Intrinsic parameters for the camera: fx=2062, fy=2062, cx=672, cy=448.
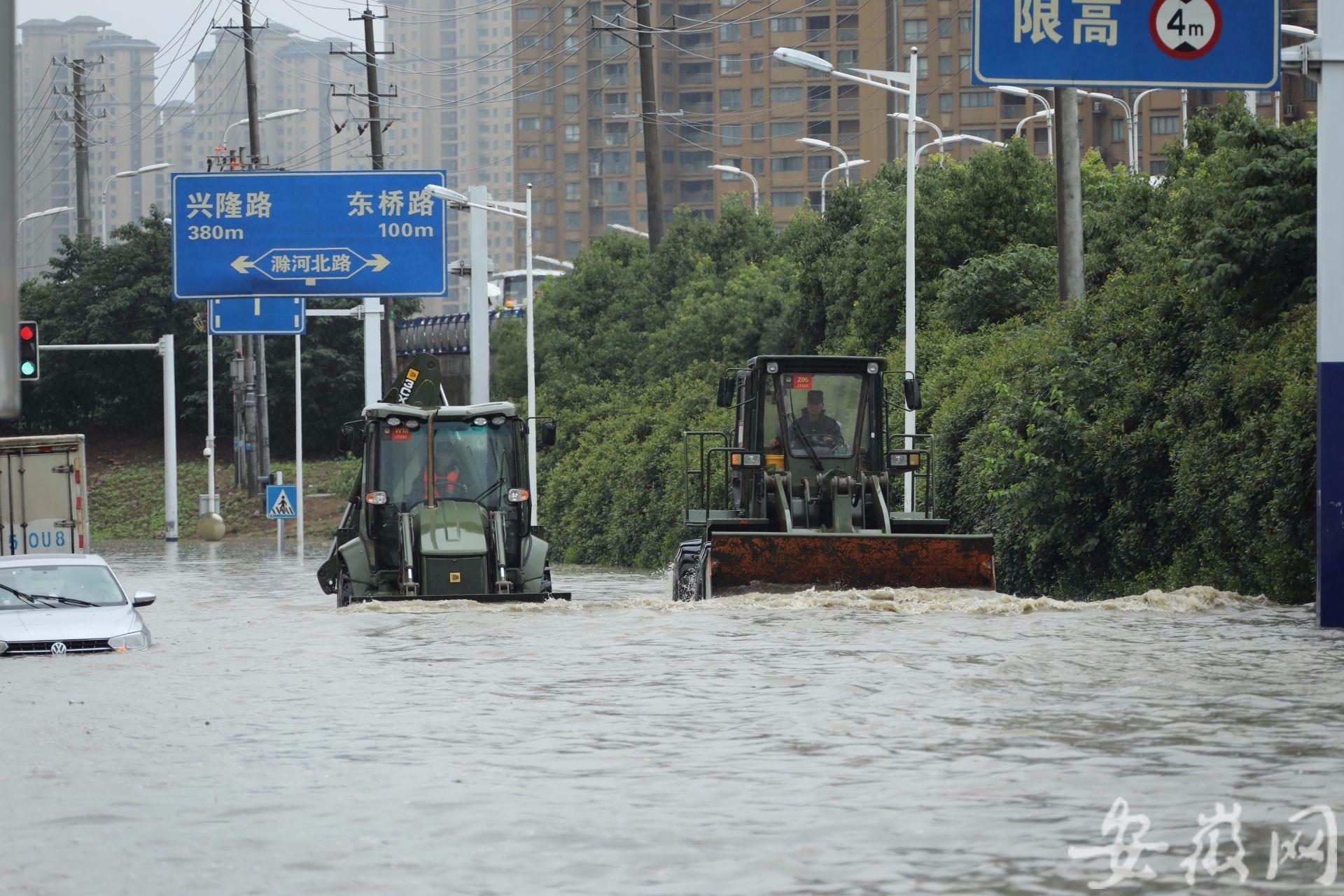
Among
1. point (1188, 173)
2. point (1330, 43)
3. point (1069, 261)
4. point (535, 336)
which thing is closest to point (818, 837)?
point (1330, 43)

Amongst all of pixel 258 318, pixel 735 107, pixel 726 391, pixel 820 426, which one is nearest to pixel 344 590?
pixel 726 391

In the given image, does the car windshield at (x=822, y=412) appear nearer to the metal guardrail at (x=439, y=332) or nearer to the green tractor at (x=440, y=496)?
the green tractor at (x=440, y=496)

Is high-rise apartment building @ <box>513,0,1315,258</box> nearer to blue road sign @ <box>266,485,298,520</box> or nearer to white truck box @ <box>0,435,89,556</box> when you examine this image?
blue road sign @ <box>266,485,298,520</box>

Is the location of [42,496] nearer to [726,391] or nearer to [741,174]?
[726,391]

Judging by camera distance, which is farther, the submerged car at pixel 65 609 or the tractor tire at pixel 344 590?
the tractor tire at pixel 344 590

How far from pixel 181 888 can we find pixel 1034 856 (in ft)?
11.9

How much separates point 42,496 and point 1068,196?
17709mm

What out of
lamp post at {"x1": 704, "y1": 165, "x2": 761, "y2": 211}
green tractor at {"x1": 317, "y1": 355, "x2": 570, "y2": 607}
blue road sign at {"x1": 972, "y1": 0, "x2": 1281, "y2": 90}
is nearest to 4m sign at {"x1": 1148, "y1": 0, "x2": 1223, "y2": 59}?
blue road sign at {"x1": 972, "y1": 0, "x2": 1281, "y2": 90}

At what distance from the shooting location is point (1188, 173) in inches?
1299

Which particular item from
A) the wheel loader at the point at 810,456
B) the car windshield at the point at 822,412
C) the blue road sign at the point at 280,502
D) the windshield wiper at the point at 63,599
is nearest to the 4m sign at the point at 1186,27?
the wheel loader at the point at 810,456

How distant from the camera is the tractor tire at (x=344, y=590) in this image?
74.2 ft

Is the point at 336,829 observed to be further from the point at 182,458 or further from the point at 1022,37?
the point at 182,458

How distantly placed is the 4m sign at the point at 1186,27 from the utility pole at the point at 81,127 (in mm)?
72798

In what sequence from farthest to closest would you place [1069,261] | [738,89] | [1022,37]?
1. [738,89]
2. [1069,261]
3. [1022,37]
